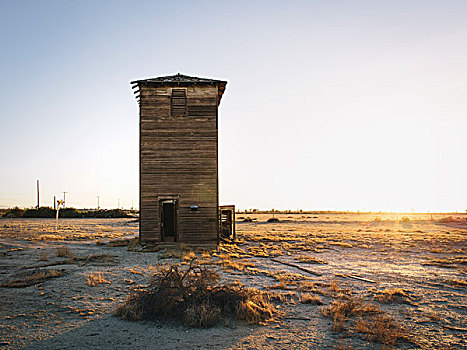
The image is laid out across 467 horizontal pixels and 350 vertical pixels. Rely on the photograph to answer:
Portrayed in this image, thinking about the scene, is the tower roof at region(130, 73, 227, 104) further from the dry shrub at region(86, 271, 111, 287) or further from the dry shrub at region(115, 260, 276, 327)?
the dry shrub at region(115, 260, 276, 327)

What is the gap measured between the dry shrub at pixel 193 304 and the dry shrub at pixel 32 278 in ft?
13.9

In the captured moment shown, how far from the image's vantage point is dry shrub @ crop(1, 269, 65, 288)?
1037 cm

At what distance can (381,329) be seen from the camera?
671cm

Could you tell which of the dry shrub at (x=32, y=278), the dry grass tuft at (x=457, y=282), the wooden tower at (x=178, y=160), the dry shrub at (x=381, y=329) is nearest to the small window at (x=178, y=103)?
the wooden tower at (x=178, y=160)

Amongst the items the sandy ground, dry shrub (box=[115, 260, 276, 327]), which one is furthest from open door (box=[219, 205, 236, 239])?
dry shrub (box=[115, 260, 276, 327])

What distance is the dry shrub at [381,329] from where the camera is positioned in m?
6.48

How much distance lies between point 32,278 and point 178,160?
10124 mm

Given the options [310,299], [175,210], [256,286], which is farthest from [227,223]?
[310,299]

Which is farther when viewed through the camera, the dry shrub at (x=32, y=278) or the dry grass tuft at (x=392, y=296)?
the dry shrub at (x=32, y=278)

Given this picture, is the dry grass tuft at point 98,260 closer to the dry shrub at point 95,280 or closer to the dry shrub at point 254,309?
the dry shrub at point 95,280

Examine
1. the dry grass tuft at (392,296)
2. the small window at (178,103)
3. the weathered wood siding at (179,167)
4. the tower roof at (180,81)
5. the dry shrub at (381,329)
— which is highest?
the tower roof at (180,81)

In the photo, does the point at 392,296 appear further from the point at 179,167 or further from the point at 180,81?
the point at 180,81

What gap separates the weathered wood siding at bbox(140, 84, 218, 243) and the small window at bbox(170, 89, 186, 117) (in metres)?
0.23

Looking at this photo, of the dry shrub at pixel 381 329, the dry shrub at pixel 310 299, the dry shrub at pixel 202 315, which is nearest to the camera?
the dry shrub at pixel 381 329
